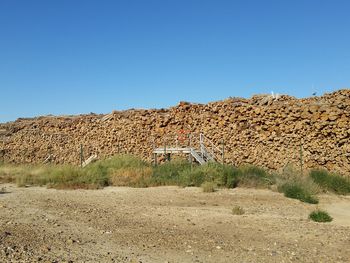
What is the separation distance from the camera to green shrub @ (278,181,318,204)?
16.4 metres

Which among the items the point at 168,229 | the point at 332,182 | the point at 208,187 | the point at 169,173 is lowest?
the point at 168,229

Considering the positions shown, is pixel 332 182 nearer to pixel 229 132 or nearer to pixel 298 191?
pixel 298 191

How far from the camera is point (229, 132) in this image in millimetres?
26812

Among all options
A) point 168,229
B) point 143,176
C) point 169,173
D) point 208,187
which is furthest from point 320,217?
point 143,176

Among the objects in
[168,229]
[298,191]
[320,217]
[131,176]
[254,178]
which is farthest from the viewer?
[131,176]

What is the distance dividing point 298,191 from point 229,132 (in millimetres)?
9974

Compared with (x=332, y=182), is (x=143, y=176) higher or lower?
higher

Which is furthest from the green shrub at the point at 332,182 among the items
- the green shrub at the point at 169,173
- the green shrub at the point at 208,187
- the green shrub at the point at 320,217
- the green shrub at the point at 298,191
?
the green shrub at the point at 320,217

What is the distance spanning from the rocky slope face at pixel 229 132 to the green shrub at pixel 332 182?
2.33 meters

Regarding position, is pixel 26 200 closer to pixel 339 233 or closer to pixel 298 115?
pixel 339 233

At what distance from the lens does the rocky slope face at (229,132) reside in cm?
2283

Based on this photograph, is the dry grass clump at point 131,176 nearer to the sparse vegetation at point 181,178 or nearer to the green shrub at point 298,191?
the sparse vegetation at point 181,178

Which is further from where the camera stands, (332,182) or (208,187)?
(332,182)

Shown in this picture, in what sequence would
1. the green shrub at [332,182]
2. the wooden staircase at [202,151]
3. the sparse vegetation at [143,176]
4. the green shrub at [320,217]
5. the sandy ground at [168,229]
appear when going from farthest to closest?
the wooden staircase at [202,151] → the sparse vegetation at [143,176] → the green shrub at [332,182] → the green shrub at [320,217] → the sandy ground at [168,229]
